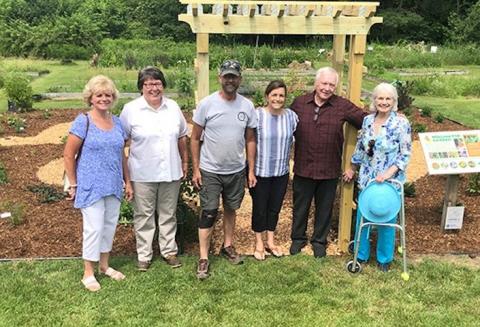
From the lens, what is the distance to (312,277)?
459 cm

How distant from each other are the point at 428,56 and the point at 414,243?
2206 cm


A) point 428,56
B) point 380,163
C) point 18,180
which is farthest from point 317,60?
point 380,163

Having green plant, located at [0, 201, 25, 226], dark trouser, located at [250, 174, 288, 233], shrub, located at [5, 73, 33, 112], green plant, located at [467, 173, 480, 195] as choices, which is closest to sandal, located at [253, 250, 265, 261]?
dark trouser, located at [250, 174, 288, 233]

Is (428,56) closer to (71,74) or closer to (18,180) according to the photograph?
(71,74)

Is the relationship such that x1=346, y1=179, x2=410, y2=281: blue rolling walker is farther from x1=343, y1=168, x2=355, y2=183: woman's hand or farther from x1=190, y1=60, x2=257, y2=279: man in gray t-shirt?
x1=190, y1=60, x2=257, y2=279: man in gray t-shirt

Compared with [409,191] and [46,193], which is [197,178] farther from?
[409,191]

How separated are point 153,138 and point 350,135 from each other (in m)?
1.82

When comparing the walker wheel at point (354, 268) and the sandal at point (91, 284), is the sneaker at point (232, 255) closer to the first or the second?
the walker wheel at point (354, 268)

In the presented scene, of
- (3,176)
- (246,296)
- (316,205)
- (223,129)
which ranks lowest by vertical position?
(246,296)

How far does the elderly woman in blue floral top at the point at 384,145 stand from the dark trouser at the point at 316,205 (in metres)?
0.34

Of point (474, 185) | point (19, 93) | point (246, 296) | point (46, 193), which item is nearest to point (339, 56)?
point (246, 296)

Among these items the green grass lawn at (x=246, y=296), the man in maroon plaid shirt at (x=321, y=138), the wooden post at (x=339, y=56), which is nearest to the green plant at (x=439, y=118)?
the wooden post at (x=339, y=56)

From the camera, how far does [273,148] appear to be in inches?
183

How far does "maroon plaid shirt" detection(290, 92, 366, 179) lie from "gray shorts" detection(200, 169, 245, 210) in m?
0.62
